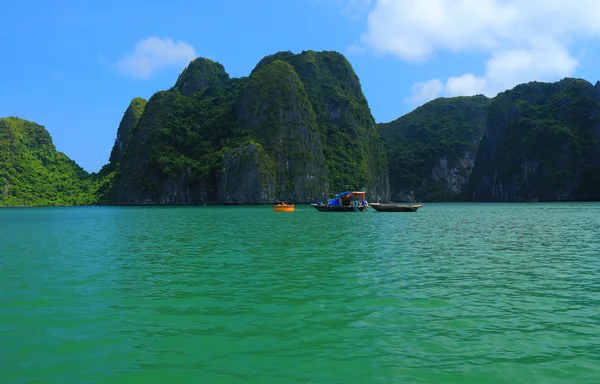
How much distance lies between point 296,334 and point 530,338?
4.61m

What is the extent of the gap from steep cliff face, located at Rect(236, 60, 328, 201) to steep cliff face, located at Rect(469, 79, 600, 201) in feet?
236

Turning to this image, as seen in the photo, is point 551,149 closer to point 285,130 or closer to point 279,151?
point 285,130

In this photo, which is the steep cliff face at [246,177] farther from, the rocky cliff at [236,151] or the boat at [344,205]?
the boat at [344,205]

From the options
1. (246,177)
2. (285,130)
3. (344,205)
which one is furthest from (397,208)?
(285,130)

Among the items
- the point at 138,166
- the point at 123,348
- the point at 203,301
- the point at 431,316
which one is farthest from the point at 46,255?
the point at 138,166

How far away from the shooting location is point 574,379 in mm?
7168

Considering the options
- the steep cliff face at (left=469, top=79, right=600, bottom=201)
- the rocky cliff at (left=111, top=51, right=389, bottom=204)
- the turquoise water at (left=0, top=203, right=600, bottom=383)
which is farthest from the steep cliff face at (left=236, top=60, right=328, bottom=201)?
the turquoise water at (left=0, top=203, right=600, bottom=383)

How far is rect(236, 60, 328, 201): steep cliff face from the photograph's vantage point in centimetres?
15875

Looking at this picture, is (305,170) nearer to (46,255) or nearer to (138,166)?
(138,166)

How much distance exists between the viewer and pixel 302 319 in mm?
10711

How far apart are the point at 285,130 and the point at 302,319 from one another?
510ft

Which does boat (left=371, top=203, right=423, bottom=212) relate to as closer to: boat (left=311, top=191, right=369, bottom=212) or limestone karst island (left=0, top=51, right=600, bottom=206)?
boat (left=311, top=191, right=369, bottom=212)

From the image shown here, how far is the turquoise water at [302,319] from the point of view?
24.9ft

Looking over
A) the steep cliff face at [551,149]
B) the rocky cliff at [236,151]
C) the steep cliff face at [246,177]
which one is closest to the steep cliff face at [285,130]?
the rocky cliff at [236,151]
